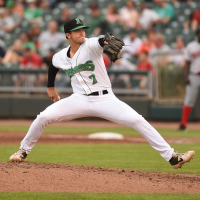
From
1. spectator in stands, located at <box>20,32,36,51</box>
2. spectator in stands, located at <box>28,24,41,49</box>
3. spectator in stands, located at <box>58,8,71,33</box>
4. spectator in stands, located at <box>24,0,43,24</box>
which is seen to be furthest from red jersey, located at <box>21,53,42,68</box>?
spectator in stands, located at <box>24,0,43,24</box>

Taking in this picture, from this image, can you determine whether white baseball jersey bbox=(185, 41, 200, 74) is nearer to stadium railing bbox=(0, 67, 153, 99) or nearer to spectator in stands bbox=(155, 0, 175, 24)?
stadium railing bbox=(0, 67, 153, 99)

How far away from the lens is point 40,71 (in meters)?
12.4

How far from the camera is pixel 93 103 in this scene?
185 inches

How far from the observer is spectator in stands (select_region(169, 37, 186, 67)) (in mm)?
12188

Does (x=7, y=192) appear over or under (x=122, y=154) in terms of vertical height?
over

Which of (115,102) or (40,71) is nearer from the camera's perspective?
(115,102)

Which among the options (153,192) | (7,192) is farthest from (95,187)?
(7,192)

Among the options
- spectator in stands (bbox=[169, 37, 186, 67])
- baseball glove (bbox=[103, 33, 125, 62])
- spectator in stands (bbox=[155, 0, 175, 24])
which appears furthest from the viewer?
spectator in stands (bbox=[155, 0, 175, 24])

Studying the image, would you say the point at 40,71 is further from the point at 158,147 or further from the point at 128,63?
the point at 158,147

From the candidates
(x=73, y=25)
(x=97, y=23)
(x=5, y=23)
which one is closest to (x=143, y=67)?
(x=97, y=23)

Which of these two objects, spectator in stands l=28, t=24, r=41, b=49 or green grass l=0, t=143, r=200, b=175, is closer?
green grass l=0, t=143, r=200, b=175

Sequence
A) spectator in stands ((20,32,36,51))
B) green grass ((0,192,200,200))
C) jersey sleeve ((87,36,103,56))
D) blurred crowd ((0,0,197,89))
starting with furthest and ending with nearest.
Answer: spectator in stands ((20,32,36,51)), blurred crowd ((0,0,197,89)), jersey sleeve ((87,36,103,56)), green grass ((0,192,200,200))

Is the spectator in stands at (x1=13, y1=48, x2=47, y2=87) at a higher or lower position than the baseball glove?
lower

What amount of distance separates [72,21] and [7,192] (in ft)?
6.92
